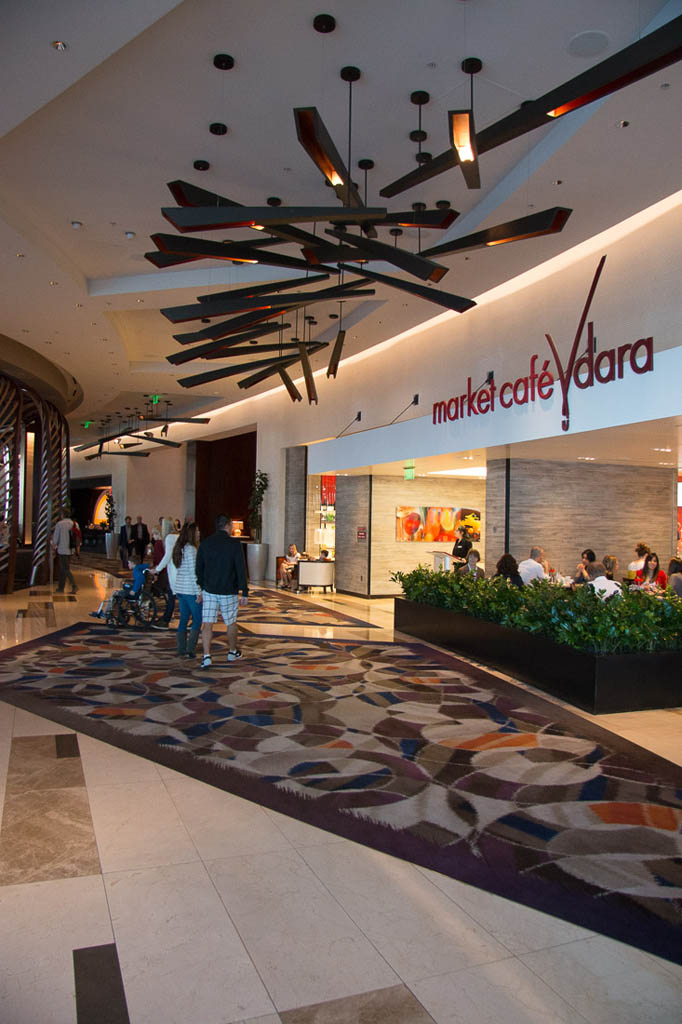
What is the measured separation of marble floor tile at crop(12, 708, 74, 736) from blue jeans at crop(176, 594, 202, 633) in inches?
95.5

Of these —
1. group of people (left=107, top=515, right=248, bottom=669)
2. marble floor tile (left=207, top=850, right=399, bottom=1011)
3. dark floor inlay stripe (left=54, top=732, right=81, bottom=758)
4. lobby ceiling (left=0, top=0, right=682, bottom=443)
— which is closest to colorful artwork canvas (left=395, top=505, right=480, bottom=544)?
lobby ceiling (left=0, top=0, right=682, bottom=443)

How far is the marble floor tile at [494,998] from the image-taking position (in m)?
2.32

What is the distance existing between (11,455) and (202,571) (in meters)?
9.57

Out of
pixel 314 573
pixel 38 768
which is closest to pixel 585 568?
pixel 314 573

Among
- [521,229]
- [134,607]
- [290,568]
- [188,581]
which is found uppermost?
[521,229]

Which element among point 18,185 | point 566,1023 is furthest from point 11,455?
point 566,1023

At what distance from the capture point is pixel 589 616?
659 cm

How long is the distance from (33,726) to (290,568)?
11540 millimetres

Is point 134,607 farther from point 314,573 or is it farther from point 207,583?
point 314,573

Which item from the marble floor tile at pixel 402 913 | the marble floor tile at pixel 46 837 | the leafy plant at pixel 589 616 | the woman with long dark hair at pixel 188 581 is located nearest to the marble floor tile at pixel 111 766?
the marble floor tile at pixel 46 837

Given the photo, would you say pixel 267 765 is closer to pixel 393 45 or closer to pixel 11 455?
pixel 393 45

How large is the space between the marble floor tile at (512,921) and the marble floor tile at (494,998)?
0.17 m

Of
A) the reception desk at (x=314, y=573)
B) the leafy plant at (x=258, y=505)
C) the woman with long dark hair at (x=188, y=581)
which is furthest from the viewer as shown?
the leafy plant at (x=258, y=505)

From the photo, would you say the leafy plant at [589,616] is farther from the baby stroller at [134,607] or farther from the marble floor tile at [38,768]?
the baby stroller at [134,607]
